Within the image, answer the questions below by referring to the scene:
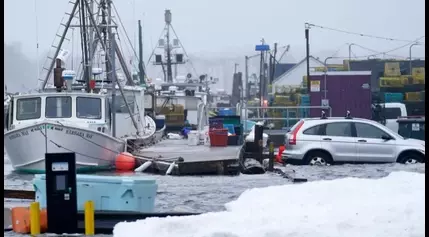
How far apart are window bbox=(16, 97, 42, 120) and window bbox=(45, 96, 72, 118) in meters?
0.25

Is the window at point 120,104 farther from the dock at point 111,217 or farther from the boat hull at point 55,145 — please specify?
the dock at point 111,217

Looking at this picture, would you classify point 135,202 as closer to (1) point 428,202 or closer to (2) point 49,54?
(1) point 428,202

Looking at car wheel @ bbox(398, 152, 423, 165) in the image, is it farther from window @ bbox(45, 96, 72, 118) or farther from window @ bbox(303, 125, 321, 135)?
window @ bbox(45, 96, 72, 118)

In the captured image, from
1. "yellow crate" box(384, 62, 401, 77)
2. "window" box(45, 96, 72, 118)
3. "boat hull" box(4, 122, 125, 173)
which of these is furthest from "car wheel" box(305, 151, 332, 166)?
"yellow crate" box(384, 62, 401, 77)

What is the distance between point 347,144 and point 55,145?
25.3ft

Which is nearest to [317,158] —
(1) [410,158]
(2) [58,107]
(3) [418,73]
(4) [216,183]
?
(1) [410,158]

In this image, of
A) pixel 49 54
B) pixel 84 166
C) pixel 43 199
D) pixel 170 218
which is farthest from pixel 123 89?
pixel 170 218

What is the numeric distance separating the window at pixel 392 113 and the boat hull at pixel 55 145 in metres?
16.4

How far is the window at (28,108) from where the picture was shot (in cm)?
2583

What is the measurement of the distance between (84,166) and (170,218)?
1449cm

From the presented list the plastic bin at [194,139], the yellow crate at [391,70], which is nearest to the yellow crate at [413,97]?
the yellow crate at [391,70]

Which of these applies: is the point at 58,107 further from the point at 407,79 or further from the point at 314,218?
the point at 407,79

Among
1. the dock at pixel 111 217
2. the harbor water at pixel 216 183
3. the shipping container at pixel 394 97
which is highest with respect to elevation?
the shipping container at pixel 394 97

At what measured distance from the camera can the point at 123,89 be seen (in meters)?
29.2
